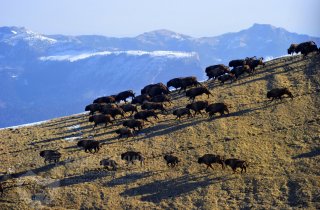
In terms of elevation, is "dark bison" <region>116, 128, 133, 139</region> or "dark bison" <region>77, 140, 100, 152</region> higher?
"dark bison" <region>116, 128, 133, 139</region>

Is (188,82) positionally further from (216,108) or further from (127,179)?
(127,179)

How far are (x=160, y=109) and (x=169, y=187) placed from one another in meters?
17.5

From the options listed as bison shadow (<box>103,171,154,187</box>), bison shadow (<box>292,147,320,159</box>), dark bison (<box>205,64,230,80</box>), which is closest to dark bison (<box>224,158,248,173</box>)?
bison shadow (<box>292,147,320,159</box>)

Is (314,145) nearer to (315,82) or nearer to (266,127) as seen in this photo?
(266,127)

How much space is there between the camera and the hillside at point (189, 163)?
2884cm

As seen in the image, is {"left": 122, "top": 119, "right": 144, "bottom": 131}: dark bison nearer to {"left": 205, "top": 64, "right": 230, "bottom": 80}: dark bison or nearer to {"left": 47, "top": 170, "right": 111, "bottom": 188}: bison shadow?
{"left": 47, "top": 170, "right": 111, "bottom": 188}: bison shadow

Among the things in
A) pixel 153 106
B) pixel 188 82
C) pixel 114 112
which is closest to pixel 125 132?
pixel 114 112

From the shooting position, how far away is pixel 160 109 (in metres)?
47.2

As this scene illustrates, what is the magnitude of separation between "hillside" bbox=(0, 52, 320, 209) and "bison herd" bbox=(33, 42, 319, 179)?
65 cm

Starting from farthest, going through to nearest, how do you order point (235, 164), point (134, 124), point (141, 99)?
point (141, 99) → point (134, 124) → point (235, 164)

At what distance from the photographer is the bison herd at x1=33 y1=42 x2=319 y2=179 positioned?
33875 mm

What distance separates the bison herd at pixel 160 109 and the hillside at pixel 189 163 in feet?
2.14

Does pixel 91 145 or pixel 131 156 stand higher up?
pixel 91 145

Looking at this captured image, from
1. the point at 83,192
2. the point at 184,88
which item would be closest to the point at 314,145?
the point at 83,192
